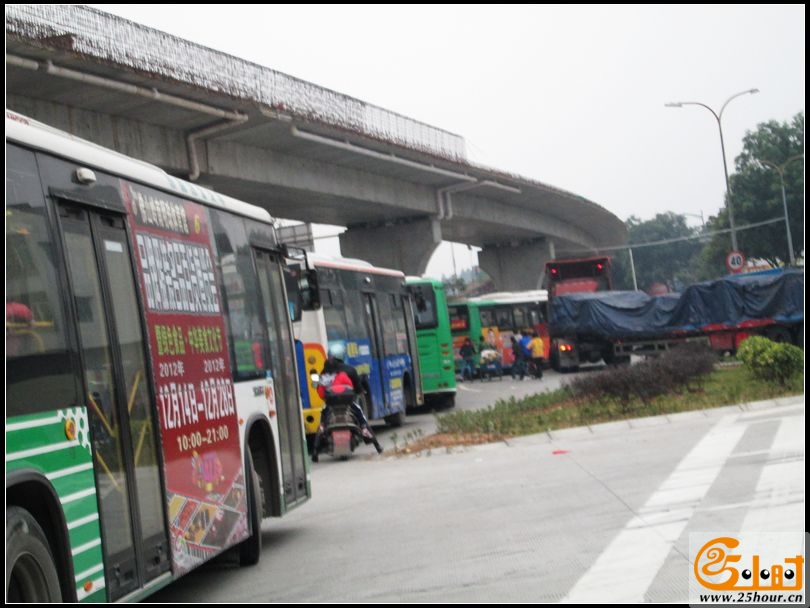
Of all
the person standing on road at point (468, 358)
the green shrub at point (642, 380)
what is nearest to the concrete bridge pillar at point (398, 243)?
the person standing on road at point (468, 358)

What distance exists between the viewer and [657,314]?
42375mm

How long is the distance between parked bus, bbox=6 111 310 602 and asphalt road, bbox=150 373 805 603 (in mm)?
819

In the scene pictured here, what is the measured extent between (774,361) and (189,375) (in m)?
15.8

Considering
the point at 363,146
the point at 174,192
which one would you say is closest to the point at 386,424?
the point at 363,146

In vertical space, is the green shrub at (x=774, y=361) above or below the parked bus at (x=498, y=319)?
below

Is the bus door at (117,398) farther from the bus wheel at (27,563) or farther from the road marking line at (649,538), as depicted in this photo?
the road marking line at (649,538)

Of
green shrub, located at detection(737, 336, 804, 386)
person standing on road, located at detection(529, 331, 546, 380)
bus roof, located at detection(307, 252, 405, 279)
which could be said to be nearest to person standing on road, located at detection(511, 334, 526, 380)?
person standing on road, located at detection(529, 331, 546, 380)

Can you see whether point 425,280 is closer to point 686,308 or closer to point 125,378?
point 686,308

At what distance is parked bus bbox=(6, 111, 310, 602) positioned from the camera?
20.8ft

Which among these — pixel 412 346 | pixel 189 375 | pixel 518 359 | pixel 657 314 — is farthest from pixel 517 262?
pixel 189 375

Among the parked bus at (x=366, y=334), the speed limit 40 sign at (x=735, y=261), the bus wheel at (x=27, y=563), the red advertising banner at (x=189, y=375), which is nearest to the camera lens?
the bus wheel at (x=27, y=563)

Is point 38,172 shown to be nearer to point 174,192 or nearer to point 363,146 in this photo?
point 174,192

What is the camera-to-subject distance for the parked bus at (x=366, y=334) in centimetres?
2131

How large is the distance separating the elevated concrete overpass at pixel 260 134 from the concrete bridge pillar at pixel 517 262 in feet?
20.3
